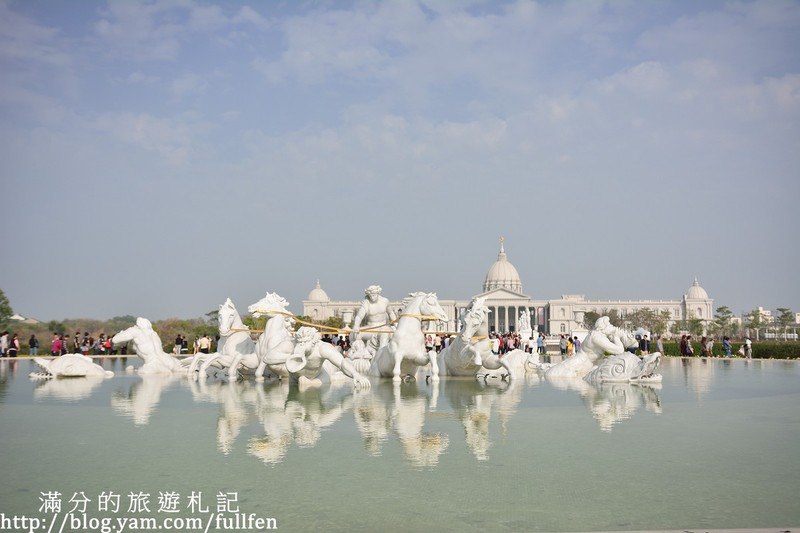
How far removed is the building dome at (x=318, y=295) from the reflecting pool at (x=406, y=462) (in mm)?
142819

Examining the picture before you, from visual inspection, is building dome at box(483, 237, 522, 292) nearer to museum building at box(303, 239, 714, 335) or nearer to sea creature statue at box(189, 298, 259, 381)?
museum building at box(303, 239, 714, 335)

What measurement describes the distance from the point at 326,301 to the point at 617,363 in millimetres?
139525

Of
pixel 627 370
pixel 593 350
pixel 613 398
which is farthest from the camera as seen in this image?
pixel 593 350

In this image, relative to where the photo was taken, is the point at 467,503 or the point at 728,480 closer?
the point at 467,503

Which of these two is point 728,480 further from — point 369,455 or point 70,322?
point 70,322

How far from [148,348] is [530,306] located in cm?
13030

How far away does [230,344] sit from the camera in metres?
15.6

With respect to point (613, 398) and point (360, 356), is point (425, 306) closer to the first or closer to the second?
point (360, 356)

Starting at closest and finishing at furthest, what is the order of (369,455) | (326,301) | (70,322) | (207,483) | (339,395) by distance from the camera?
1. (207,483)
2. (369,455)
3. (339,395)
4. (70,322)
5. (326,301)

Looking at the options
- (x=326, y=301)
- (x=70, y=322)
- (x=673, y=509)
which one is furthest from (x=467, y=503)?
(x=326, y=301)

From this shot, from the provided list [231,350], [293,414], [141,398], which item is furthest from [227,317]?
[293,414]

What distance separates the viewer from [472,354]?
14500 millimetres

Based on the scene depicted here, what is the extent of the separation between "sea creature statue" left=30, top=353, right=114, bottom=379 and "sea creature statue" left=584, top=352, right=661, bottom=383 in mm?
10294

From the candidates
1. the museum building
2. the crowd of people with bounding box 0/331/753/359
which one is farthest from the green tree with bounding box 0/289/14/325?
the museum building
